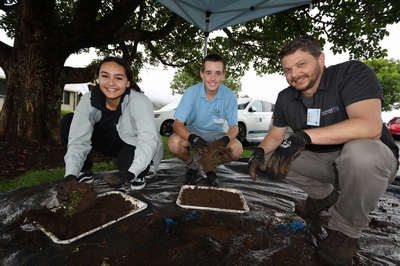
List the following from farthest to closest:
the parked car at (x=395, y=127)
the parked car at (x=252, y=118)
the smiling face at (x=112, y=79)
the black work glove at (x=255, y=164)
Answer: the parked car at (x=395, y=127)
the parked car at (x=252, y=118)
the smiling face at (x=112, y=79)
the black work glove at (x=255, y=164)

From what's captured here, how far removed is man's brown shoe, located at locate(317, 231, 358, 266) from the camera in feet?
4.32

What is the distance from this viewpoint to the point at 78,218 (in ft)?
5.19

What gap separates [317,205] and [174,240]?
51.6 inches

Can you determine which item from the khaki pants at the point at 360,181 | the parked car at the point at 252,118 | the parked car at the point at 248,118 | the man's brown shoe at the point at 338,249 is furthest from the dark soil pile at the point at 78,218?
the parked car at the point at 252,118

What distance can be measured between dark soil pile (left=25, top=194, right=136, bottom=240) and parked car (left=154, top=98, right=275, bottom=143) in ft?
18.6

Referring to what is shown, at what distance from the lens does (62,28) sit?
402cm

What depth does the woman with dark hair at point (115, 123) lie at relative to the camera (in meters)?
1.96

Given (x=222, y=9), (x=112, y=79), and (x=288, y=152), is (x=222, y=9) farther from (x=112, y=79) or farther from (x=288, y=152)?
(x=288, y=152)

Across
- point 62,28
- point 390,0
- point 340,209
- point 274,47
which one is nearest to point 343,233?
point 340,209

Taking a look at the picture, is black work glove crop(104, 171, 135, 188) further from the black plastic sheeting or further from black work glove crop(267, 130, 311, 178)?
black work glove crop(267, 130, 311, 178)

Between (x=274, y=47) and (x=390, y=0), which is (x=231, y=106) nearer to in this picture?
(x=390, y=0)

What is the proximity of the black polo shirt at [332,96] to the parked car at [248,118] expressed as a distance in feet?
17.1

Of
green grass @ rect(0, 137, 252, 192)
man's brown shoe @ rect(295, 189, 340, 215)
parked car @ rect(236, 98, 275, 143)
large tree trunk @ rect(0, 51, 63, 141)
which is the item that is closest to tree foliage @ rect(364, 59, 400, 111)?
parked car @ rect(236, 98, 275, 143)

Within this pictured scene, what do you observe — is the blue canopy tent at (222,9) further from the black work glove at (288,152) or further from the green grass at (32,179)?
the black work glove at (288,152)
